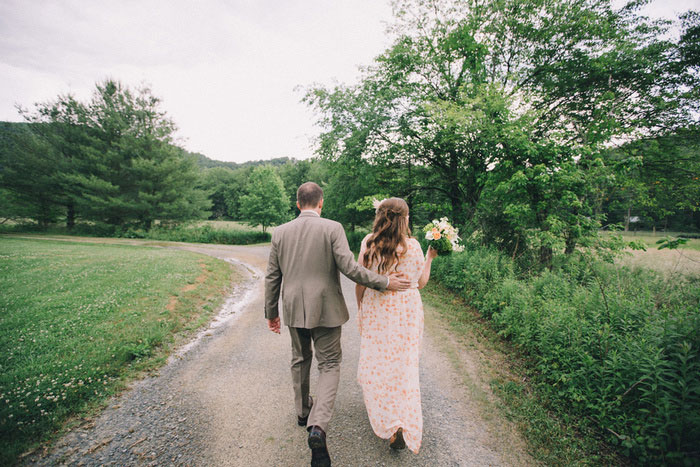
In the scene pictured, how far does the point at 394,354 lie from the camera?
268 cm

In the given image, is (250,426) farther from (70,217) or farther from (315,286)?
(70,217)

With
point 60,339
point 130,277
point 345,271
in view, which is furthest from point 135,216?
point 345,271

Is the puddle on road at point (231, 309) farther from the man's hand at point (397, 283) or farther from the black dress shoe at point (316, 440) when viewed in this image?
the man's hand at point (397, 283)

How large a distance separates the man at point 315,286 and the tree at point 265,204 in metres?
30.1

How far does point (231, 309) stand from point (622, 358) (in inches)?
291

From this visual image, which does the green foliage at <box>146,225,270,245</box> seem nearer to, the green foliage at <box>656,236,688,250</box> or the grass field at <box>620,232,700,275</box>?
the grass field at <box>620,232,700,275</box>

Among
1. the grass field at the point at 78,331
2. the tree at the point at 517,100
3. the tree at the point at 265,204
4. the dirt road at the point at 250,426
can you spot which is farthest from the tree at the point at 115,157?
the dirt road at the point at 250,426

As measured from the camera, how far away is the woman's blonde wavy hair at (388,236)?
2600mm

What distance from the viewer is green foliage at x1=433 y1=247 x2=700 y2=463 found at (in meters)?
2.41

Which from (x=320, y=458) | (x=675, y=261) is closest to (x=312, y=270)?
(x=320, y=458)

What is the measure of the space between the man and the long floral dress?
22 cm

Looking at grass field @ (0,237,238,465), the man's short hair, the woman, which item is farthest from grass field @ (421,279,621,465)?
grass field @ (0,237,238,465)

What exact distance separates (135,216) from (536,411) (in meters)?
32.1

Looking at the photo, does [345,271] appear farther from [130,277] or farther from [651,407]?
[130,277]
